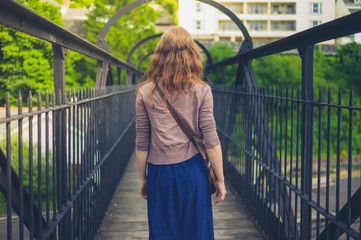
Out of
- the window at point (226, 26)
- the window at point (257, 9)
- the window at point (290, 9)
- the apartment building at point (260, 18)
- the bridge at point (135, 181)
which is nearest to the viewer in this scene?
the bridge at point (135, 181)

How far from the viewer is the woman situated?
8.91ft

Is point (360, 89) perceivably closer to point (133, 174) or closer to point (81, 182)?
point (133, 174)

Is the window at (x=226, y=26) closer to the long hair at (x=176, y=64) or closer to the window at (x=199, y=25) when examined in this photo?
the window at (x=199, y=25)

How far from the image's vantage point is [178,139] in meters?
2.74

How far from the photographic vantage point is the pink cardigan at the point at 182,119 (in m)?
2.71

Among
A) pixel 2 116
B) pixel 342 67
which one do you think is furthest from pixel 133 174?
pixel 342 67

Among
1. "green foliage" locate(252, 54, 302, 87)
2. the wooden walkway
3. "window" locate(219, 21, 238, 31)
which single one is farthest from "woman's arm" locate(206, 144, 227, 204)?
"window" locate(219, 21, 238, 31)

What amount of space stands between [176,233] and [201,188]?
344 mm

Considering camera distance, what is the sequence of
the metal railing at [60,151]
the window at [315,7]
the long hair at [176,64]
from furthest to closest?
the window at [315,7], the long hair at [176,64], the metal railing at [60,151]

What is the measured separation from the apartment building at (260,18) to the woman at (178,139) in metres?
70.1

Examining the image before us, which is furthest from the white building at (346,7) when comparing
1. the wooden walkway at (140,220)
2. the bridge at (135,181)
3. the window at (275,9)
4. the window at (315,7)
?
the window at (275,9)

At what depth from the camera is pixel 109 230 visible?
4.77 metres

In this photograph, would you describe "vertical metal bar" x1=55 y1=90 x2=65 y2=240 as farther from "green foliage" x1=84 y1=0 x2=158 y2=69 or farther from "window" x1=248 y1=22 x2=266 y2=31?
"window" x1=248 y1=22 x2=266 y2=31

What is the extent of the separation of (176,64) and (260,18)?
84686 millimetres
